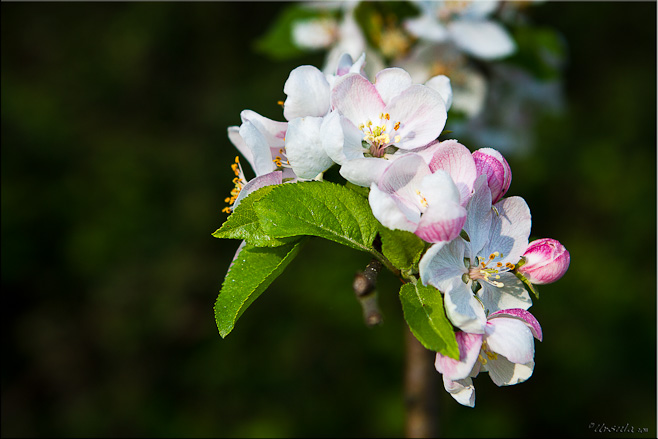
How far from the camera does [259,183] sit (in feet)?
2.64

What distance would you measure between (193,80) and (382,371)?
7.37 ft

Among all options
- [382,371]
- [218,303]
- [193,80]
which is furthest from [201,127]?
[218,303]

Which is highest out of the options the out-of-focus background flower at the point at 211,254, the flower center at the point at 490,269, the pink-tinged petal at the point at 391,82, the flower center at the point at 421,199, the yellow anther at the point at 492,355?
the pink-tinged petal at the point at 391,82

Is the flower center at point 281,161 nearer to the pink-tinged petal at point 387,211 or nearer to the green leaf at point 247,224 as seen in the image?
the green leaf at point 247,224

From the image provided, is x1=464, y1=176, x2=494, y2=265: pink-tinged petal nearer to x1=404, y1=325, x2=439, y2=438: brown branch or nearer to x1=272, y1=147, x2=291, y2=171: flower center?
x1=272, y1=147, x2=291, y2=171: flower center

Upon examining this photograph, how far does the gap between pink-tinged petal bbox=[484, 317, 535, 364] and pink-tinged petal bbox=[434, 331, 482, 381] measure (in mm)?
18

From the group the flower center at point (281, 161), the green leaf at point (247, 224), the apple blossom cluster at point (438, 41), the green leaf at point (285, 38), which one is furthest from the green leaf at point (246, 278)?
the green leaf at point (285, 38)

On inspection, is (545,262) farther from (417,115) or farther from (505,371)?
(417,115)

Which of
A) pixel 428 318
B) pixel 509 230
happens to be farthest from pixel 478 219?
pixel 428 318

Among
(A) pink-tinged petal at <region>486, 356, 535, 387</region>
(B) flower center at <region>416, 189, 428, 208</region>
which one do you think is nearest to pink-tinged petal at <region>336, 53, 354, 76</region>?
(B) flower center at <region>416, 189, 428, 208</region>

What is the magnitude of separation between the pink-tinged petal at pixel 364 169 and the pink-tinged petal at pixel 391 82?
15 centimetres

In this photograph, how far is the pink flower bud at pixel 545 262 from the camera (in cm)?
76

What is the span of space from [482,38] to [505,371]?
840 mm

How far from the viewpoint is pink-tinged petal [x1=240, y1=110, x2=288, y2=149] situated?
0.84 metres
